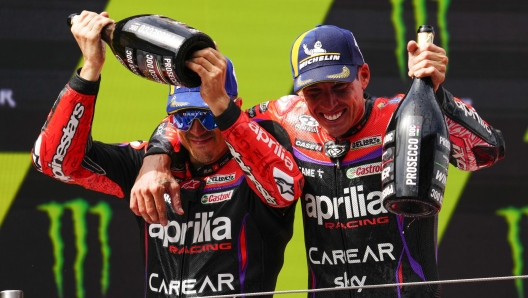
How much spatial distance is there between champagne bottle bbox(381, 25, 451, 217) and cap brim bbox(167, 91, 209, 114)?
1.78 ft

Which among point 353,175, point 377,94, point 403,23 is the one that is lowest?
point 353,175

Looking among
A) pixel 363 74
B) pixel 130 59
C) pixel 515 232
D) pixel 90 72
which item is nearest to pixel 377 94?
pixel 515 232

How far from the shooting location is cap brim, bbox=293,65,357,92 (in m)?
2.12

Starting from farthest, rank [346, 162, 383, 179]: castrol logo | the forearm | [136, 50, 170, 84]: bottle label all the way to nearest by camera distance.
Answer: [346, 162, 383, 179]: castrol logo < the forearm < [136, 50, 170, 84]: bottle label

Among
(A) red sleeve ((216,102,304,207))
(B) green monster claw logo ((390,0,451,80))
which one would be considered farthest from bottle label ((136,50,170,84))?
(B) green monster claw logo ((390,0,451,80))

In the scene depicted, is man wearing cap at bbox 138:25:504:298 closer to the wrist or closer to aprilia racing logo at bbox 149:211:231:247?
aprilia racing logo at bbox 149:211:231:247

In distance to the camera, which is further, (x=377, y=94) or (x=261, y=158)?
(x=377, y=94)

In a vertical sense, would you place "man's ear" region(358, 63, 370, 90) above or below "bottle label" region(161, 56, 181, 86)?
above

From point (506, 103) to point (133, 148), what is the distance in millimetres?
1371

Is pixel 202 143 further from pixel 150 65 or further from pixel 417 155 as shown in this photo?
pixel 417 155

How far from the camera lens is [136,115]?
10.1ft

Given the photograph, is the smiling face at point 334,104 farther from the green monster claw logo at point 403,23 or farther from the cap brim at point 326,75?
the green monster claw logo at point 403,23

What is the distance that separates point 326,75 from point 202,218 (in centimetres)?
51

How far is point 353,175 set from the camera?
7.14ft
